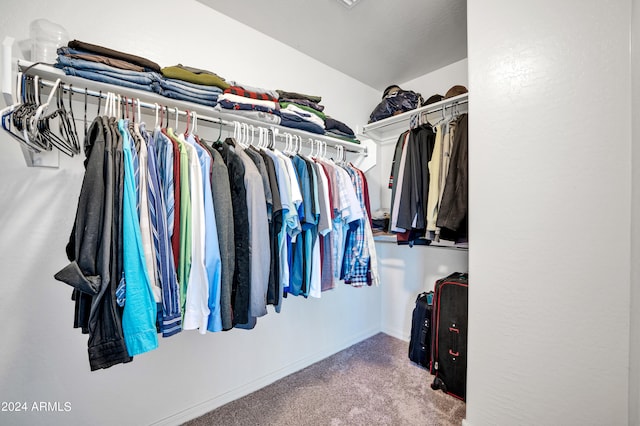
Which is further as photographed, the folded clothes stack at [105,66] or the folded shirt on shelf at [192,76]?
the folded shirt on shelf at [192,76]

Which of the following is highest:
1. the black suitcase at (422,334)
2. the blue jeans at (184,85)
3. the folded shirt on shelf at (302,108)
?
the folded shirt on shelf at (302,108)

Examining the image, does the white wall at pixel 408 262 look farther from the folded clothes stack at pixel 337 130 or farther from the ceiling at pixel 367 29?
the folded clothes stack at pixel 337 130

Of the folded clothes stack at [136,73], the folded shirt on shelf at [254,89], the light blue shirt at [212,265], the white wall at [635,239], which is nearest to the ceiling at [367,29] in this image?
the folded shirt on shelf at [254,89]

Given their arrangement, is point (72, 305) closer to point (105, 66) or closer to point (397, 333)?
point (105, 66)

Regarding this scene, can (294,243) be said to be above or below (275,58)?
→ below

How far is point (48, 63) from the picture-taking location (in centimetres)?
98

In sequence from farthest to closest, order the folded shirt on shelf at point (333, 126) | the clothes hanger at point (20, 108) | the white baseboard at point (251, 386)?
the folded shirt on shelf at point (333, 126)
the white baseboard at point (251, 386)
the clothes hanger at point (20, 108)

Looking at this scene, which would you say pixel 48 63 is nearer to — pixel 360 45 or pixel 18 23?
pixel 18 23

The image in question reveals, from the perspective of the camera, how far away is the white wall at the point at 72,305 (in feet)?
3.50

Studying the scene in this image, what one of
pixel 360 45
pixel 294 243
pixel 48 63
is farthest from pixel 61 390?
pixel 360 45

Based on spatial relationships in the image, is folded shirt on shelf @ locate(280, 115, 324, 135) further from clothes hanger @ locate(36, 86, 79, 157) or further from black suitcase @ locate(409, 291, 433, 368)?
black suitcase @ locate(409, 291, 433, 368)

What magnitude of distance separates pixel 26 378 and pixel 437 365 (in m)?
2.19

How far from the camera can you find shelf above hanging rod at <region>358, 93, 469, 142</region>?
1.69 metres

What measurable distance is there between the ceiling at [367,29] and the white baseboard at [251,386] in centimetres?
239
